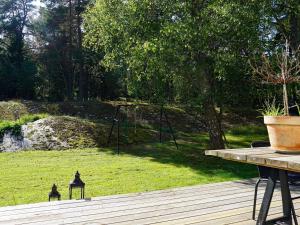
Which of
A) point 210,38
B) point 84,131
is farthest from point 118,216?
point 84,131

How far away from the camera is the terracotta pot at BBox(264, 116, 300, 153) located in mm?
2148

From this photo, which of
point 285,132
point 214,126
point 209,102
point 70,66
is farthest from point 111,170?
point 70,66

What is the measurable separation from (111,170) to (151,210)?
3814 millimetres

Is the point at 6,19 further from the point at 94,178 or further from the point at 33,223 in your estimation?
the point at 33,223

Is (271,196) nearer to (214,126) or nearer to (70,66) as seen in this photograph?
(214,126)

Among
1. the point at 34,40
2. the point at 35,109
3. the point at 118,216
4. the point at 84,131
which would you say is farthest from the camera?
the point at 34,40

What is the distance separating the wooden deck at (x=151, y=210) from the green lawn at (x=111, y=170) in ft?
4.70

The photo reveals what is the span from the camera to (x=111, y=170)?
23.8ft

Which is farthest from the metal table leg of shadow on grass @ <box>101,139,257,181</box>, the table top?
shadow on grass @ <box>101,139,257,181</box>

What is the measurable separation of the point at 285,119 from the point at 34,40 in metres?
26.0

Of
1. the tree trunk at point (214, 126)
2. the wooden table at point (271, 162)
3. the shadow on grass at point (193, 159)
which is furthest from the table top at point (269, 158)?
the tree trunk at point (214, 126)

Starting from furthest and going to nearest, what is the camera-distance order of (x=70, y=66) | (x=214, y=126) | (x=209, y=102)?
1. (x=70, y=66)
2. (x=214, y=126)
3. (x=209, y=102)

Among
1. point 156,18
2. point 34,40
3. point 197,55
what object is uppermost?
point 34,40

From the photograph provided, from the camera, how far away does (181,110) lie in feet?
57.3
